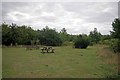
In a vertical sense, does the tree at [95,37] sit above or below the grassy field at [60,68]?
above

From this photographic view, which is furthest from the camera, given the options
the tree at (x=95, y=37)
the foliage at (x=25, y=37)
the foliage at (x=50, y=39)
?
the tree at (x=95, y=37)

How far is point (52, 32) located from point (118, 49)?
39795mm

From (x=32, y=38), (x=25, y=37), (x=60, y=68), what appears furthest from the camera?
(x=32, y=38)

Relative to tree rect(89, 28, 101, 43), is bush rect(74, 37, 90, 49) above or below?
below

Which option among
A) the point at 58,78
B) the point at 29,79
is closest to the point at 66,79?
the point at 58,78

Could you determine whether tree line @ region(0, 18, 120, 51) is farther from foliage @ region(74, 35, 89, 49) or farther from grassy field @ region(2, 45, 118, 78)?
grassy field @ region(2, 45, 118, 78)

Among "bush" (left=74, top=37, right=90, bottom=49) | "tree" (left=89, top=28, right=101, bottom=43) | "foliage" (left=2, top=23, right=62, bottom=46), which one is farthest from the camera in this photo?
"tree" (left=89, top=28, right=101, bottom=43)

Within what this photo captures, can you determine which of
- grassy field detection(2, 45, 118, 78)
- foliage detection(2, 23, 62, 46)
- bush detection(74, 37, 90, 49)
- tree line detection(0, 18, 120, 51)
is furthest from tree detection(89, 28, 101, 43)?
grassy field detection(2, 45, 118, 78)

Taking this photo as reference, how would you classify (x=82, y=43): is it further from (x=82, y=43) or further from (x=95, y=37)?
(x=95, y=37)

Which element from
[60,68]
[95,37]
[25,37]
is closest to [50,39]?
[25,37]

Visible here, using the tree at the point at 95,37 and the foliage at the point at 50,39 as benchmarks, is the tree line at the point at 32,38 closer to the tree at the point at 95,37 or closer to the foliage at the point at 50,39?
the foliage at the point at 50,39

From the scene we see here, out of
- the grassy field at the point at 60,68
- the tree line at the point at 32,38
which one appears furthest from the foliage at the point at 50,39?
the grassy field at the point at 60,68

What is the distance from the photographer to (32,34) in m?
54.7

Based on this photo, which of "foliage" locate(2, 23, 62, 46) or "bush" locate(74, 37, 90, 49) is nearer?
"bush" locate(74, 37, 90, 49)
